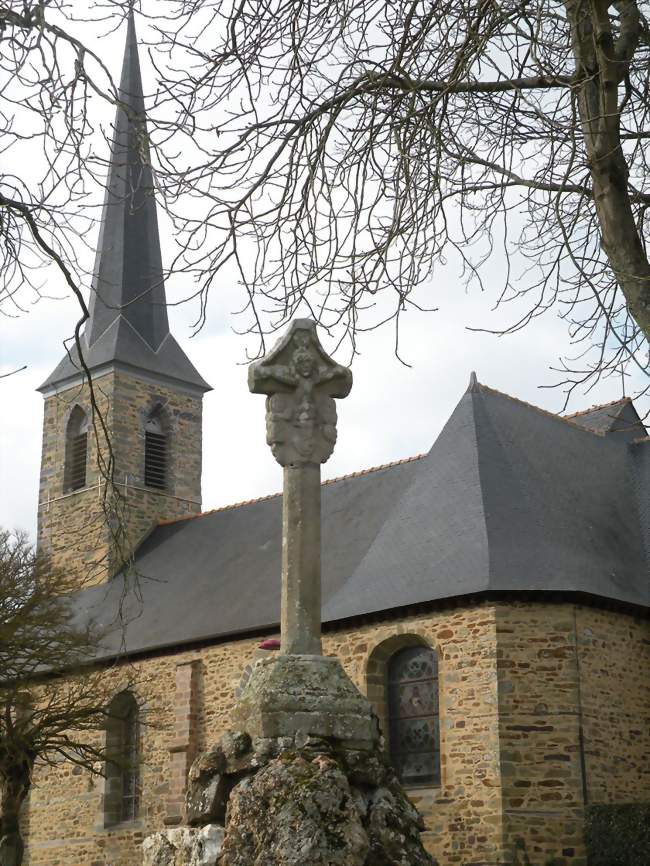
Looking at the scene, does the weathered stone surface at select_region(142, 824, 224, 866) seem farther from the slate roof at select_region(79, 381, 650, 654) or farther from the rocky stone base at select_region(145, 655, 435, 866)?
the slate roof at select_region(79, 381, 650, 654)

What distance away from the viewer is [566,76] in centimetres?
646

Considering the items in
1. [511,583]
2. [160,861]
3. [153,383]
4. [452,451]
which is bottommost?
[160,861]

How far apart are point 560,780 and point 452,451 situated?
5.26 m

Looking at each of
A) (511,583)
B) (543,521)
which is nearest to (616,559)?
(543,521)

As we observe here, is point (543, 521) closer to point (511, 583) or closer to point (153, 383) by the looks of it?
point (511, 583)

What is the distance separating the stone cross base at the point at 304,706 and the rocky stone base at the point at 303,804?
6cm

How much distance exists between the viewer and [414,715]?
16016 mm

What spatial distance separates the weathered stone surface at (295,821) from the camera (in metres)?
5.27

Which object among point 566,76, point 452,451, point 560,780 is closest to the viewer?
point 566,76

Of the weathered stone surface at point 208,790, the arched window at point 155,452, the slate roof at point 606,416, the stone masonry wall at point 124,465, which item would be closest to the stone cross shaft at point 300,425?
the weathered stone surface at point 208,790

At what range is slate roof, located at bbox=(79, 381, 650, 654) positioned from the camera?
1571 centimetres

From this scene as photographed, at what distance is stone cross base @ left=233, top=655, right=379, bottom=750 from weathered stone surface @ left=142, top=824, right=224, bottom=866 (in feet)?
1.79

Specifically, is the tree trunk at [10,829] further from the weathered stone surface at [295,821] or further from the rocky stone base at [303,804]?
the weathered stone surface at [295,821]

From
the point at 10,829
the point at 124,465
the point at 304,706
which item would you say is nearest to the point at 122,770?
the point at 10,829
